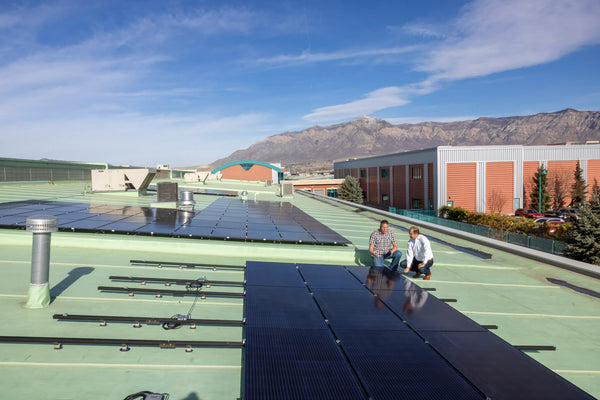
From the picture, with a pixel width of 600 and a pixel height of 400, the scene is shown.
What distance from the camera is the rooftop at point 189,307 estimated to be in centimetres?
439

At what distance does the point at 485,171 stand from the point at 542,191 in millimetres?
9749

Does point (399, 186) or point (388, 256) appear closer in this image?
point (388, 256)

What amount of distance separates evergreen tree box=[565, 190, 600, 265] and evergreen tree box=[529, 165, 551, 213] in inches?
1423

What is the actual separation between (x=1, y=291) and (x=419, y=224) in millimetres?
20549

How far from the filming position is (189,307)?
666cm

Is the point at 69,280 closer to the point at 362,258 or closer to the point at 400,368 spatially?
the point at 400,368

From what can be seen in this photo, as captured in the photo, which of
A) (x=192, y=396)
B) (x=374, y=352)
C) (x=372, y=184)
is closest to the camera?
(x=192, y=396)

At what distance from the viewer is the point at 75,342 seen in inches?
193

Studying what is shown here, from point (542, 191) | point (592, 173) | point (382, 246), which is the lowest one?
point (382, 246)

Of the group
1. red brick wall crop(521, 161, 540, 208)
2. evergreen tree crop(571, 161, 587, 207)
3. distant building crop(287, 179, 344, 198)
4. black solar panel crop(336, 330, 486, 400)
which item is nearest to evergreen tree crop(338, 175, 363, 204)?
distant building crop(287, 179, 344, 198)

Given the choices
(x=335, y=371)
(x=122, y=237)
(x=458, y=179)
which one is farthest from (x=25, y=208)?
(x=458, y=179)

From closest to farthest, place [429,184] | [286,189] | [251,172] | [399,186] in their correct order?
[286,189] → [429,184] → [399,186] → [251,172]

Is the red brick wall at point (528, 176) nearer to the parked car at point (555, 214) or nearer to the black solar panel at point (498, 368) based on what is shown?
the parked car at point (555, 214)

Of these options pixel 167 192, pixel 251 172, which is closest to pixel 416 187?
pixel 167 192
